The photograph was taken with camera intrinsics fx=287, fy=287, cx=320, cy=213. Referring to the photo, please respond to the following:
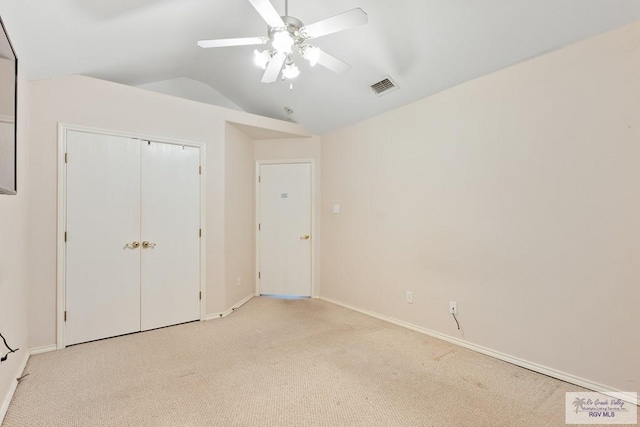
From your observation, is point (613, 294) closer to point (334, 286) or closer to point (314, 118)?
point (334, 286)

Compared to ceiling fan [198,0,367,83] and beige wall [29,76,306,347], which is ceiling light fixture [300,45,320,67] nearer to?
ceiling fan [198,0,367,83]

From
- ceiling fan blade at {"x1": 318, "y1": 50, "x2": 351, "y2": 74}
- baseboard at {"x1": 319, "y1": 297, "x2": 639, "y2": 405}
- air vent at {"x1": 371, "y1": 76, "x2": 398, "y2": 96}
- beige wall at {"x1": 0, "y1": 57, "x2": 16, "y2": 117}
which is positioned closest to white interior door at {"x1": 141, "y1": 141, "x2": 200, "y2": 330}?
beige wall at {"x1": 0, "y1": 57, "x2": 16, "y2": 117}

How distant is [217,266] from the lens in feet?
11.5

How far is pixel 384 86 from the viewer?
10.0 ft

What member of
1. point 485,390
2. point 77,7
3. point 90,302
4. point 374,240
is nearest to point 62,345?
point 90,302

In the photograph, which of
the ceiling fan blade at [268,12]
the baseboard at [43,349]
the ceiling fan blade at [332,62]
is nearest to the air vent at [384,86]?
the ceiling fan blade at [332,62]

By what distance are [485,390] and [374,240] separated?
1.88 m

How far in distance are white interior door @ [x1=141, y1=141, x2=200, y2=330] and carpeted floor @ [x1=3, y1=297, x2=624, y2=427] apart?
0.29 meters

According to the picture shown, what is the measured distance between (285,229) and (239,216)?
0.75 metres

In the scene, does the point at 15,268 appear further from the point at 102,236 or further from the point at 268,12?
the point at 268,12

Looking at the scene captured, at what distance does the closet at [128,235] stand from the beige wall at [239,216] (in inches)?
16.8

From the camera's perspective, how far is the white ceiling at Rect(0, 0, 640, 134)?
197 cm

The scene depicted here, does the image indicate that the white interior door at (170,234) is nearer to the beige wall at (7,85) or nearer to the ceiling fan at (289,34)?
the beige wall at (7,85)

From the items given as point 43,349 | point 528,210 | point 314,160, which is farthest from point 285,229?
point 528,210
